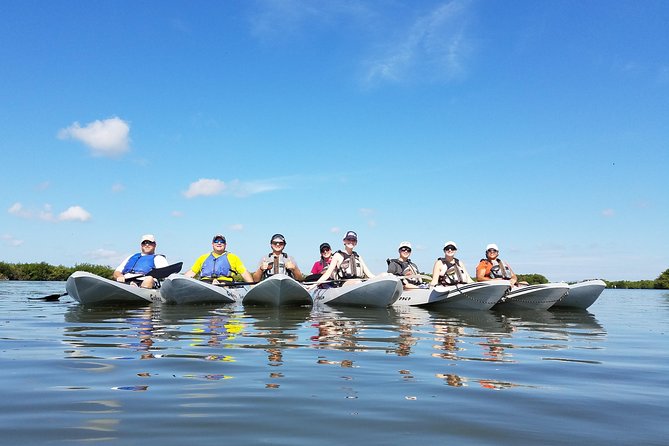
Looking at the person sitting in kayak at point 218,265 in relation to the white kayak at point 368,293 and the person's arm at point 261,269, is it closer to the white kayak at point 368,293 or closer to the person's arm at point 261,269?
the person's arm at point 261,269

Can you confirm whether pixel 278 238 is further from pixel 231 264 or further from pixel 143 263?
pixel 143 263

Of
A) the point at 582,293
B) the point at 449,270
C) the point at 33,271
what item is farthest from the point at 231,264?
the point at 33,271

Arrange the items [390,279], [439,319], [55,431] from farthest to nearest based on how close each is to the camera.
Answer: [390,279], [439,319], [55,431]

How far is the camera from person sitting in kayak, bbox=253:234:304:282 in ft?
41.2

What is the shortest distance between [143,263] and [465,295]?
7.62m

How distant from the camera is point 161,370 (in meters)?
3.88

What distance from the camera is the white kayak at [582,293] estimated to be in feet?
43.5

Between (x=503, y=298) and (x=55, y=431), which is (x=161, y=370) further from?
(x=503, y=298)

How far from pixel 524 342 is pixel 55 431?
17.5ft

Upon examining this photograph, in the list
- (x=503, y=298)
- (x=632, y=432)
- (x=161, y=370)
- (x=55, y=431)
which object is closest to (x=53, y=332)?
(x=161, y=370)

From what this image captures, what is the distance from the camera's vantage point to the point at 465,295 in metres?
11.4

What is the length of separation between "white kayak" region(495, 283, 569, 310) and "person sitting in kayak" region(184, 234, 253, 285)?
6.30 metres

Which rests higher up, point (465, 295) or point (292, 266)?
point (292, 266)

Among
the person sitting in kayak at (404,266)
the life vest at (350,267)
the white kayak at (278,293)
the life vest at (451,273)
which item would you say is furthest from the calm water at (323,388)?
the person sitting in kayak at (404,266)
